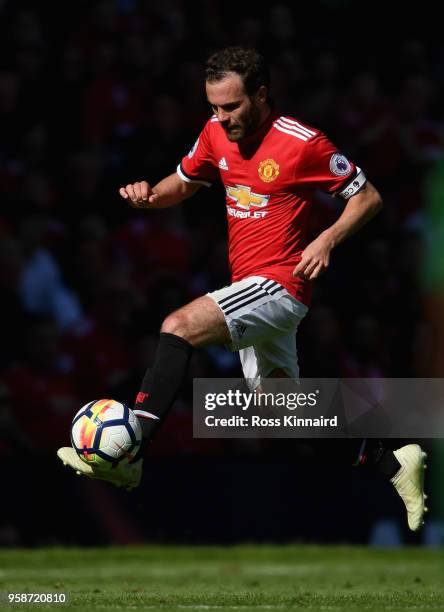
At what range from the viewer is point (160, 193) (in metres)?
7.62

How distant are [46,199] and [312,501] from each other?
349cm

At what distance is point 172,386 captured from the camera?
667 cm

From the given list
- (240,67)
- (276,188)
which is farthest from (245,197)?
(240,67)

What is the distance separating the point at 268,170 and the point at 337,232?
0.64 meters

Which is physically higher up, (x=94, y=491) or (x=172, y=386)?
(x=172, y=386)

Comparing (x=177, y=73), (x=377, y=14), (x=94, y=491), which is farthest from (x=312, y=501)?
(x=377, y=14)

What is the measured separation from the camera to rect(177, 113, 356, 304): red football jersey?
714 centimetres

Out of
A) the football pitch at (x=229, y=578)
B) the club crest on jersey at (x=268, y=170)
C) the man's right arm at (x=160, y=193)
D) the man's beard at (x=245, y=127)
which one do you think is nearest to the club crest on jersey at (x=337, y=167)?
the club crest on jersey at (x=268, y=170)

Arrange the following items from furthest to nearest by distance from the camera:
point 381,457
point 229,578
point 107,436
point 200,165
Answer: point 229,578
point 200,165
point 381,457
point 107,436

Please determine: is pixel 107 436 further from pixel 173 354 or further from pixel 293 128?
pixel 293 128

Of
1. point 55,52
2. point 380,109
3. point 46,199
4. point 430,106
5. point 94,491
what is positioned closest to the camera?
point 94,491

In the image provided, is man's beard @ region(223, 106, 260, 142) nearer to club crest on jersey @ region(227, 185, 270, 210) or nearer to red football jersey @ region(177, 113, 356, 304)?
red football jersey @ region(177, 113, 356, 304)

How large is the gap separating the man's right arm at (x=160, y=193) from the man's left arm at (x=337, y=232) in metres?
0.98

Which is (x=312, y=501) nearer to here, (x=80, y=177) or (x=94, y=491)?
(x=94, y=491)
